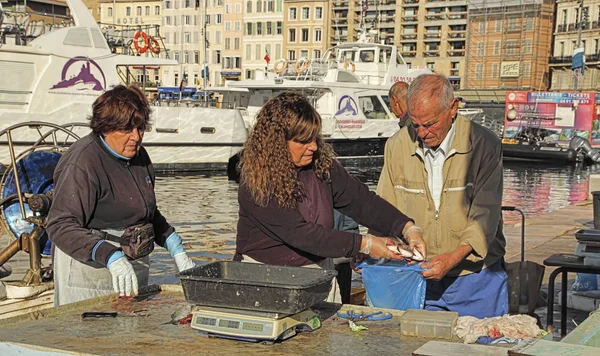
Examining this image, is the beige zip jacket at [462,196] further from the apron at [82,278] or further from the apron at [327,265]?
the apron at [82,278]

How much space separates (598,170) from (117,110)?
31798 mm

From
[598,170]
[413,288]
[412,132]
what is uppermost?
[412,132]

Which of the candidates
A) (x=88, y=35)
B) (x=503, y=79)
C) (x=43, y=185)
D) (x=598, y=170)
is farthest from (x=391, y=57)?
(x=503, y=79)

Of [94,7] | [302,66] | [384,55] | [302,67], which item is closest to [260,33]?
[94,7]

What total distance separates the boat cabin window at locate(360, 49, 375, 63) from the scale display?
→ 3330 cm

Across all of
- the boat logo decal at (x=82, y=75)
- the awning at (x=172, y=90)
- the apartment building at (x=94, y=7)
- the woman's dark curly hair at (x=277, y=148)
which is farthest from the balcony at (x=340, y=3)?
the woman's dark curly hair at (x=277, y=148)

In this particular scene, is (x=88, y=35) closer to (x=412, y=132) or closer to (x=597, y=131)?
(x=412, y=132)

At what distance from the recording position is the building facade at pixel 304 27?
316 ft

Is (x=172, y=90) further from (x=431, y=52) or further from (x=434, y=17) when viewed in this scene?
(x=434, y=17)

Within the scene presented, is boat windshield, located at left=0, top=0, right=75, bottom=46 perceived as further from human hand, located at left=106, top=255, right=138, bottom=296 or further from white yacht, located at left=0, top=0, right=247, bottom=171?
human hand, located at left=106, top=255, right=138, bottom=296

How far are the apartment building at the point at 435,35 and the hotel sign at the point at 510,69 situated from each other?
500cm

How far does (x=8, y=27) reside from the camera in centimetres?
2395

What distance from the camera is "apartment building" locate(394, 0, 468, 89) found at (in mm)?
89438

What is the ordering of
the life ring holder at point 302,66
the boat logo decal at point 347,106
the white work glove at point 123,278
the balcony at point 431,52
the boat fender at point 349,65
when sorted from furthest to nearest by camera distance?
the balcony at point 431,52 < the boat fender at point 349,65 < the life ring holder at point 302,66 < the boat logo decal at point 347,106 < the white work glove at point 123,278
